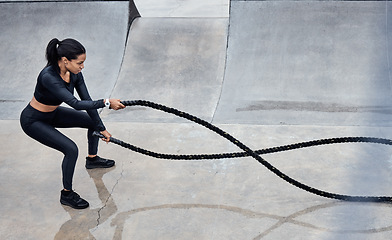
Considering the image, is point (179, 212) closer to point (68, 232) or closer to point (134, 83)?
point (68, 232)

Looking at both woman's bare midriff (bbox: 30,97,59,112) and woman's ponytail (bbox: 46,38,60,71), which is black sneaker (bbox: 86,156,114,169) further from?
woman's ponytail (bbox: 46,38,60,71)

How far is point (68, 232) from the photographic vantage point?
141 inches

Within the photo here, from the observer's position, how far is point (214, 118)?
560 centimetres

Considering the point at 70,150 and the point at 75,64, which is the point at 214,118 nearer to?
the point at 70,150

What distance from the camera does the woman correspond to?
3.47 meters

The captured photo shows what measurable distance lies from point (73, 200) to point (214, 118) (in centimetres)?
220

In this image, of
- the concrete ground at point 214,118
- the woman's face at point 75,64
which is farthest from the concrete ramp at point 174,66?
the woman's face at point 75,64

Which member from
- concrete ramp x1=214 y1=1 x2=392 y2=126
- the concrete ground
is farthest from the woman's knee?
concrete ramp x1=214 y1=1 x2=392 y2=126

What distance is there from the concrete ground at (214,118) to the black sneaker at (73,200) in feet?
0.16

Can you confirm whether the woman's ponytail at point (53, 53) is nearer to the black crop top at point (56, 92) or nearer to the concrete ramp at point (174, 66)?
the black crop top at point (56, 92)

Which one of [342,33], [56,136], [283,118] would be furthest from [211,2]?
[56,136]

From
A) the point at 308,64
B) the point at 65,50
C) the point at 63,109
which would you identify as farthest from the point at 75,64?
the point at 308,64

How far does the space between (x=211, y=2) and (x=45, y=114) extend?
7.51 m

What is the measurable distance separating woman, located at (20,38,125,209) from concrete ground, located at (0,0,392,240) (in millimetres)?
395
